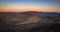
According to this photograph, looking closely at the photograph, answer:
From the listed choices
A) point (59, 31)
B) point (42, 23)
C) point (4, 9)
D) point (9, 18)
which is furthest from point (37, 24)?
point (4, 9)

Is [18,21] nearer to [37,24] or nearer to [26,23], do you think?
[26,23]

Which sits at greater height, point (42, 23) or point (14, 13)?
point (14, 13)

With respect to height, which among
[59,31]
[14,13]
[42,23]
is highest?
[14,13]

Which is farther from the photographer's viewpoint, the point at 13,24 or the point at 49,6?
the point at 49,6

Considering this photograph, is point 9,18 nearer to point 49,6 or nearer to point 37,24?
point 37,24

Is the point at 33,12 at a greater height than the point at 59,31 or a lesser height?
greater

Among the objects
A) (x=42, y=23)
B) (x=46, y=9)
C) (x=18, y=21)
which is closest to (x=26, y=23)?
(x=18, y=21)
